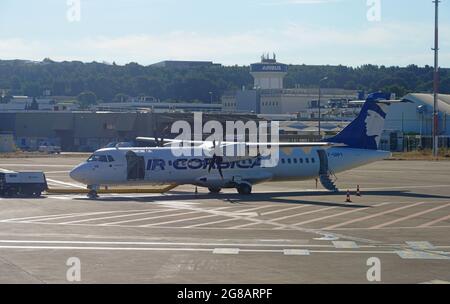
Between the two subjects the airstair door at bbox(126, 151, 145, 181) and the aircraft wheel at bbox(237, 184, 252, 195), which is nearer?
the airstair door at bbox(126, 151, 145, 181)

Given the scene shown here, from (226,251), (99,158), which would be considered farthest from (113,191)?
(226,251)

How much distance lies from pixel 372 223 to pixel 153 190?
18676 millimetres

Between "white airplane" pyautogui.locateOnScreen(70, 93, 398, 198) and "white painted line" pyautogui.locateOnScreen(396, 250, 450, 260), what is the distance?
22.5 metres

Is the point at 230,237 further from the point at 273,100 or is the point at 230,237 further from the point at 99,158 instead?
the point at 273,100

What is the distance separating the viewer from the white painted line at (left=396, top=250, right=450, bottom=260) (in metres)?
26.5

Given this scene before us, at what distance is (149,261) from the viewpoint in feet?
83.9

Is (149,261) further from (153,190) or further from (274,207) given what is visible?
(153,190)

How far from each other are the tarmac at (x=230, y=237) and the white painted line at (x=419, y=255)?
1.3 inches

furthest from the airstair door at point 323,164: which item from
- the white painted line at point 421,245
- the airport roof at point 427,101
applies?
the airport roof at point 427,101

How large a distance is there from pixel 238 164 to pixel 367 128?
387 inches
